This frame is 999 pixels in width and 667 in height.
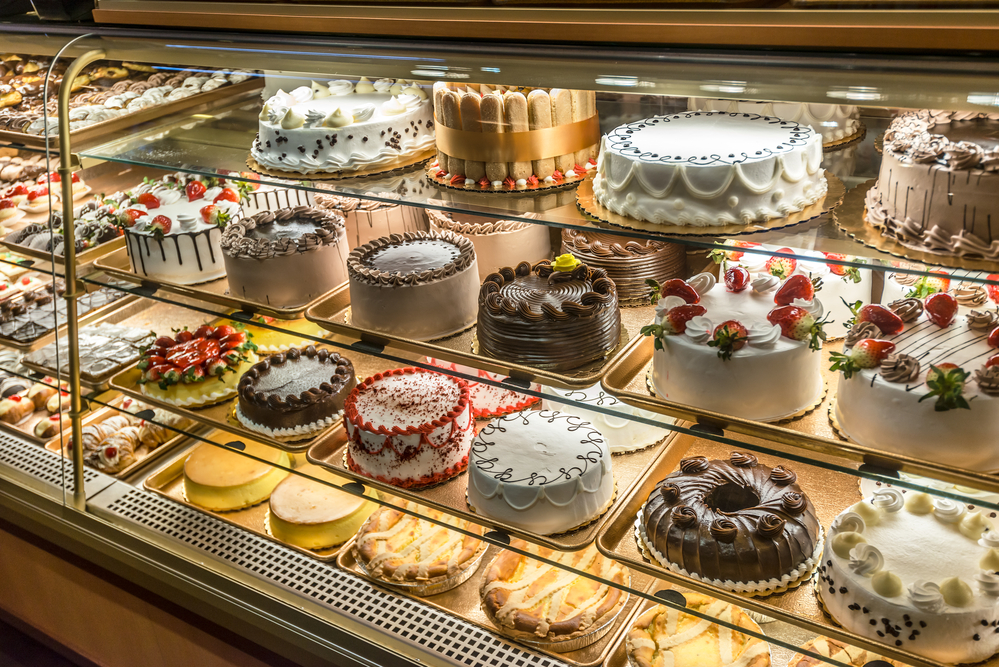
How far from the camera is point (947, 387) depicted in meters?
1.78

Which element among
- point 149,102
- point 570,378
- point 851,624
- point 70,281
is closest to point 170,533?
point 70,281

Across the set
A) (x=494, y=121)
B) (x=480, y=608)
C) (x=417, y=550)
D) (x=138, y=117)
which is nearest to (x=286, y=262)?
(x=138, y=117)

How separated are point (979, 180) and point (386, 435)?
5.89 feet

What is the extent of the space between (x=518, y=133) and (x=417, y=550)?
4.90ft

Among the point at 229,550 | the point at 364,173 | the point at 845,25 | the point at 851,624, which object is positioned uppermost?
the point at 845,25

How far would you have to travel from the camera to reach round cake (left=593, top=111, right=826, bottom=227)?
6.30 ft

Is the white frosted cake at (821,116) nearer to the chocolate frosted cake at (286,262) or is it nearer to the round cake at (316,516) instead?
the chocolate frosted cake at (286,262)

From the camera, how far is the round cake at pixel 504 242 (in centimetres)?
291

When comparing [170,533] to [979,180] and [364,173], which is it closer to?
[364,173]

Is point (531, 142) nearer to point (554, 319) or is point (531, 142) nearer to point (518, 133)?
point (518, 133)

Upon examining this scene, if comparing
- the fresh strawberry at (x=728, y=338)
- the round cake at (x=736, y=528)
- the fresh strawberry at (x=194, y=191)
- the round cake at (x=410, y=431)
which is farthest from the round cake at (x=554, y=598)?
the fresh strawberry at (x=194, y=191)

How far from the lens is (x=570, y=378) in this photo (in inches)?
88.7

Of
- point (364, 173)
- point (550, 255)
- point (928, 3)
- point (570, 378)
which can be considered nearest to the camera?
point (928, 3)

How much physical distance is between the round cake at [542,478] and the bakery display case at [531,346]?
0.01m
